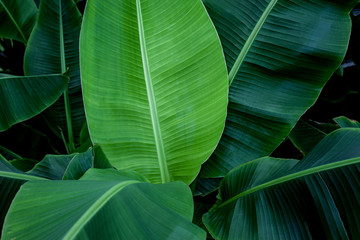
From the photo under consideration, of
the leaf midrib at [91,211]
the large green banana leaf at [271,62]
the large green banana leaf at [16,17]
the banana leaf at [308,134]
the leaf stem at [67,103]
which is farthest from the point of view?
the large green banana leaf at [16,17]

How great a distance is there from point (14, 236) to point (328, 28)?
76cm

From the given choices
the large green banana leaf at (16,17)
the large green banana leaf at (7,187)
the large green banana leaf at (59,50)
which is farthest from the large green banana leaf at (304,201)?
the large green banana leaf at (16,17)

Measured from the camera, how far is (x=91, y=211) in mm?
366

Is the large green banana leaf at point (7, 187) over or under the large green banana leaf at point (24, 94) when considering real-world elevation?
under

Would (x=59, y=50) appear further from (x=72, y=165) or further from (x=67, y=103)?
(x=72, y=165)

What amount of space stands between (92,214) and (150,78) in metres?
0.32

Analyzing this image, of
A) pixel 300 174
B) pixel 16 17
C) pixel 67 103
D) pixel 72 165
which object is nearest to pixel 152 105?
pixel 72 165

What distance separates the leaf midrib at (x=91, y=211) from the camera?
0.33 metres

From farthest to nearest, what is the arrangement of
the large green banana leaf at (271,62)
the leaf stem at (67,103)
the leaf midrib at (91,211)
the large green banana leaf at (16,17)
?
the large green banana leaf at (16,17)
the leaf stem at (67,103)
the large green banana leaf at (271,62)
the leaf midrib at (91,211)

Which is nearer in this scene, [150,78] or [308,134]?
[150,78]

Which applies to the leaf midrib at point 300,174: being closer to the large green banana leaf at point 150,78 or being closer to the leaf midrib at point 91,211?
the large green banana leaf at point 150,78

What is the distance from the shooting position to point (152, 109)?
2.02 feet

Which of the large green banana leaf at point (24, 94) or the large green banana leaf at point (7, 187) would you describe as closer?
the large green banana leaf at point (7, 187)

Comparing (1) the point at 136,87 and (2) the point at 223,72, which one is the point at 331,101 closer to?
(2) the point at 223,72
